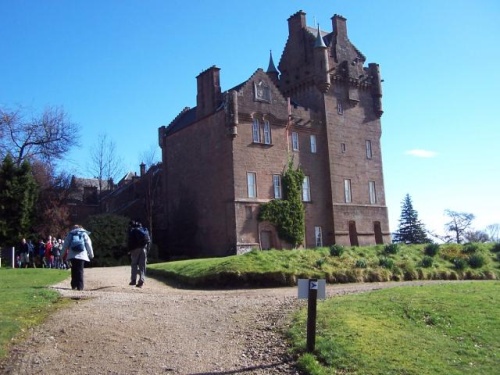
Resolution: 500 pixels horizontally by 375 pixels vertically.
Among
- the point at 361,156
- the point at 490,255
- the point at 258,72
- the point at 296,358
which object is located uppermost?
the point at 258,72

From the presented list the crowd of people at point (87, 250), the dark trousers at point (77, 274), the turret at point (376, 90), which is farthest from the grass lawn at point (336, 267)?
the turret at point (376, 90)

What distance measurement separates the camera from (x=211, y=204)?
37.4m

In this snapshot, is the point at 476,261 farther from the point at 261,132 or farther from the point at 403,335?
the point at 261,132

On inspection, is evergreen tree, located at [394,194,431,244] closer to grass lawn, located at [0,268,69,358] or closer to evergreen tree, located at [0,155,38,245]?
evergreen tree, located at [0,155,38,245]

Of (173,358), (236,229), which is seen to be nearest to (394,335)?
(173,358)

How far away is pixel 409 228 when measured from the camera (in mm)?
65062

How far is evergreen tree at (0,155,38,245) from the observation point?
108 feet

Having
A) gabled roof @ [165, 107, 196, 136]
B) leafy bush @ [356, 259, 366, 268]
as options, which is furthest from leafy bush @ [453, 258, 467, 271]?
gabled roof @ [165, 107, 196, 136]

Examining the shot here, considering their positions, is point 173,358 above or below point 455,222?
below

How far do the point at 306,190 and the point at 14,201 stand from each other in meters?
19.9

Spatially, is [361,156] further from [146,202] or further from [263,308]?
[263,308]

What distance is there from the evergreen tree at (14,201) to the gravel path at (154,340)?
73.7ft

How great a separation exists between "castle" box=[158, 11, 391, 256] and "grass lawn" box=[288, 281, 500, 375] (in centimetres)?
2195

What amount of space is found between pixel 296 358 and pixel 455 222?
72.8 metres
